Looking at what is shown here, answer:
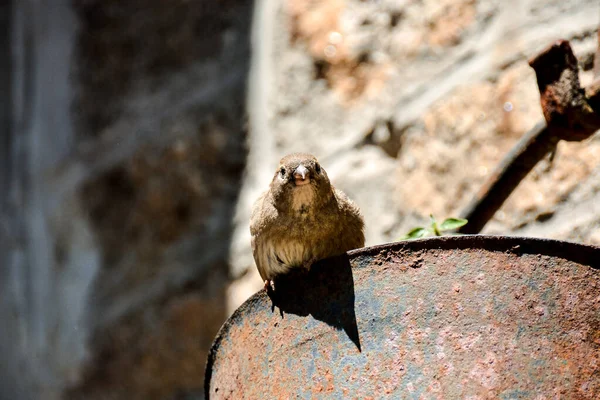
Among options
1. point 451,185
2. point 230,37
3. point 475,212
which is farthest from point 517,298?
point 230,37

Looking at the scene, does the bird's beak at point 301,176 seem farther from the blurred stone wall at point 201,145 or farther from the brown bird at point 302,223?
the blurred stone wall at point 201,145

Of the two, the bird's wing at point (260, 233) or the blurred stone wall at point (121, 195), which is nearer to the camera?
the bird's wing at point (260, 233)

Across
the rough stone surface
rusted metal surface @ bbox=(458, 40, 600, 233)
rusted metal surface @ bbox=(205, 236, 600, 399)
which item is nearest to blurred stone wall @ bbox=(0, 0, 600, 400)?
the rough stone surface

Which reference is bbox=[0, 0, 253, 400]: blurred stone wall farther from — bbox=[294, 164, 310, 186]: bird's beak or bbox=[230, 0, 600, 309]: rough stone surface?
bbox=[294, 164, 310, 186]: bird's beak

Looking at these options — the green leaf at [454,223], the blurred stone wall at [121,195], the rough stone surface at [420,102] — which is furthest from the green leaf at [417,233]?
the blurred stone wall at [121,195]

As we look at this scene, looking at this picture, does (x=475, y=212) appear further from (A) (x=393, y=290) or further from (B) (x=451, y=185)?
(B) (x=451, y=185)

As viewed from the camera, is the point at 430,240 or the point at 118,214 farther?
the point at 118,214
